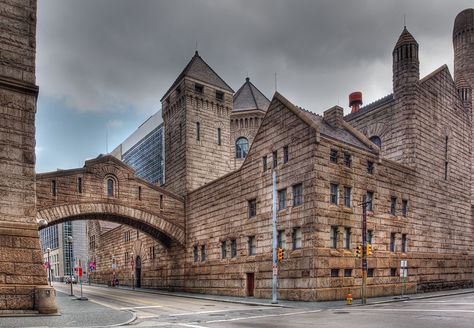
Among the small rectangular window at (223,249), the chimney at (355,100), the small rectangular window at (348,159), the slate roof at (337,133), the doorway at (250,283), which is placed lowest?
the doorway at (250,283)

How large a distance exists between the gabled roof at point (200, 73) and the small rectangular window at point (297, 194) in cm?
2410

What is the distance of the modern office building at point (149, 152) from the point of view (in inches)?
2411

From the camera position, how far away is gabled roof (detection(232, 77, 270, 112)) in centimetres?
5456

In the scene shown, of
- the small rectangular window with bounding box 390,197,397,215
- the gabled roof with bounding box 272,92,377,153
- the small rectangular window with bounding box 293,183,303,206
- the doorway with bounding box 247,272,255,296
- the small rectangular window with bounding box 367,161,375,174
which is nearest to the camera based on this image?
the small rectangular window with bounding box 293,183,303,206

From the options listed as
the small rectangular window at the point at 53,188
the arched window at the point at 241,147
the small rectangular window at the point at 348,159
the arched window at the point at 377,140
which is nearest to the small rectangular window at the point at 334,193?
the small rectangular window at the point at 348,159

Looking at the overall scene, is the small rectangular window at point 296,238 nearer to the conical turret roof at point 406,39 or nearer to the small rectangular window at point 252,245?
the small rectangular window at point 252,245

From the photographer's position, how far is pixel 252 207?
3434 centimetres

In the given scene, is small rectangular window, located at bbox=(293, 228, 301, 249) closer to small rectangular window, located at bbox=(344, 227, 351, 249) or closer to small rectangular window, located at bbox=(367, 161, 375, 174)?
small rectangular window, located at bbox=(344, 227, 351, 249)

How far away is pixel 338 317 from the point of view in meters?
18.7

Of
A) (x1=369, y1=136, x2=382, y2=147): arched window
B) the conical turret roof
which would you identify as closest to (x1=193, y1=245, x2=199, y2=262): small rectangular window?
(x1=369, y1=136, x2=382, y2=147): arched window

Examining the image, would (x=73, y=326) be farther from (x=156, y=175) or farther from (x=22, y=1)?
(x=156, y=175)

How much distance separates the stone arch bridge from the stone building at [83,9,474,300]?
8.74ft

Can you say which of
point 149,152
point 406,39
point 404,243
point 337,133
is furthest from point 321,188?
point 149,152

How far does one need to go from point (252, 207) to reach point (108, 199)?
14054mm
